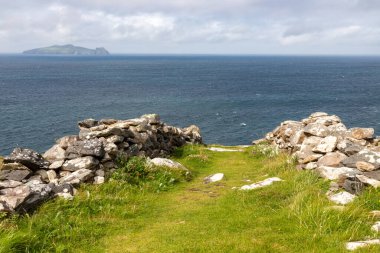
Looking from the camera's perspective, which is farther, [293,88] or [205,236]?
[293,88]

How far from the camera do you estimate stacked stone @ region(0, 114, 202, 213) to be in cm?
1353

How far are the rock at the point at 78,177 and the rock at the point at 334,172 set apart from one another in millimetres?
10652

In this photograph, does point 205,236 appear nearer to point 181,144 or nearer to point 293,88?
point 181,144

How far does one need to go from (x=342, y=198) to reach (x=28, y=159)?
13.9 m

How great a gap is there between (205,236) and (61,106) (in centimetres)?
9843

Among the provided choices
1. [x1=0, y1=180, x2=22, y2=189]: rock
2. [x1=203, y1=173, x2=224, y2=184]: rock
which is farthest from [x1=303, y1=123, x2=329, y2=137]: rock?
[x1=0, y1=180, x2=22, y2=189]: rock

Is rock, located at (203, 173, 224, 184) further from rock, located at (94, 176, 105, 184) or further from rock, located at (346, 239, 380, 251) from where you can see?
rock, located at (346, 239, 380, 251)

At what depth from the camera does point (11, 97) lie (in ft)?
381

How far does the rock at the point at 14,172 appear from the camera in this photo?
16433mm

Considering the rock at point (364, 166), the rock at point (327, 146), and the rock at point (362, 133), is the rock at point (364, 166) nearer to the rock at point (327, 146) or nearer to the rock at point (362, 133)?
the rock at point (327, 146)

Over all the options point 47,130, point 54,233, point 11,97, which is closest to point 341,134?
point 54,233

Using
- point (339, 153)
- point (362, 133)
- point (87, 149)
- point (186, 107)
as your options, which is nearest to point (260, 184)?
point (339, 153)

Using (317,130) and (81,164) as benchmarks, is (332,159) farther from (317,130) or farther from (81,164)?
(81,164)

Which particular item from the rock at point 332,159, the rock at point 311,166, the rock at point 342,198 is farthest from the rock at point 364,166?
the rock at point 342,198
